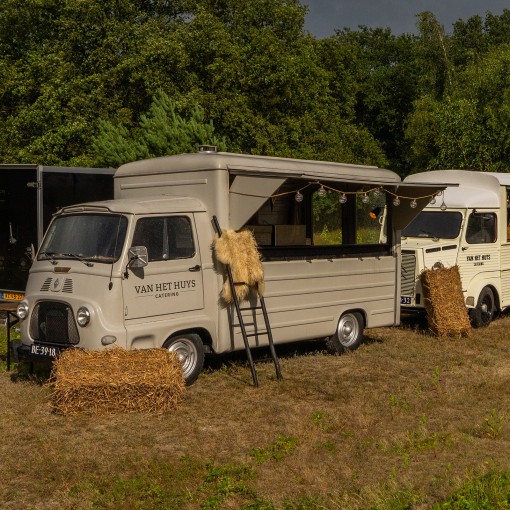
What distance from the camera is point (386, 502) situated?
6.59 metres

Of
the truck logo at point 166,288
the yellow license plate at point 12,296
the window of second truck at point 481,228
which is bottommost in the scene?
the yellow license plate at point 12,296

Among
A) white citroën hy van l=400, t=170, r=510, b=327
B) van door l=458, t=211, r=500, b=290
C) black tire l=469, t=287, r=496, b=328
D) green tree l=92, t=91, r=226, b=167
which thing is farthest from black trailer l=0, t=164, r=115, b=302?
black tire l=469, t=287, r=496, b=328

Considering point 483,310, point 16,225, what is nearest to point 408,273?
point 483,310

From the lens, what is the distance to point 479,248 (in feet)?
54.7

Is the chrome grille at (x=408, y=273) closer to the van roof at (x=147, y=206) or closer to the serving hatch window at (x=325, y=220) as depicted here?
the serving hatch window at (x=325, y=220)

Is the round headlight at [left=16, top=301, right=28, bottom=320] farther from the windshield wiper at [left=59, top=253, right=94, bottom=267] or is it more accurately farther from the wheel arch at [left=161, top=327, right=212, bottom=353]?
the wheel arch at [left=161, top=327, right=212, bottom=353]

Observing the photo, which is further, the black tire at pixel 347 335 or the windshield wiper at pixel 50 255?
the black tire at pixel 347 335

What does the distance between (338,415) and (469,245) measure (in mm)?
7712

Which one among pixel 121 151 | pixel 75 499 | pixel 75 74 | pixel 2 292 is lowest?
pixel 75 499

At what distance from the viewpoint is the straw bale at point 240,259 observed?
36.7 feet

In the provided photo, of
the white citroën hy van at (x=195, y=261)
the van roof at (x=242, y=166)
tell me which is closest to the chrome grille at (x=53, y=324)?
the white citroën hy van at (x=195, y=261)

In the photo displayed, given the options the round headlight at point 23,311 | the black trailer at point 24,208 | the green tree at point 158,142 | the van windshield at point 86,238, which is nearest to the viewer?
the van windshield at point 86,238

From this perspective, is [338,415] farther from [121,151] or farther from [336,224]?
[121,151]

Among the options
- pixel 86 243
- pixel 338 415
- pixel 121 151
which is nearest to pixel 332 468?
pixel 338 415
